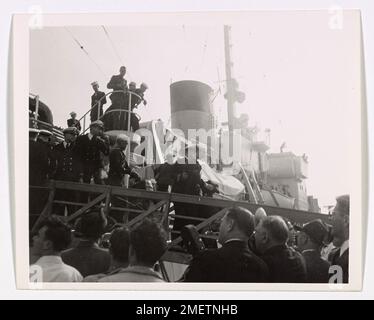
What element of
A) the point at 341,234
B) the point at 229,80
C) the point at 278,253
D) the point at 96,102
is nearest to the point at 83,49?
the point at 96,102

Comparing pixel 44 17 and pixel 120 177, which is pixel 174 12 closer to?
pixel 44 17

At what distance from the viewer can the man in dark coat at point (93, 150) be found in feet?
5.67

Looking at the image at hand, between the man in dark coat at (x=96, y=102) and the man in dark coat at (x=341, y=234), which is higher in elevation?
the man in dark coat at (x=96, y=102)

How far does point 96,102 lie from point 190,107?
331 millimetres

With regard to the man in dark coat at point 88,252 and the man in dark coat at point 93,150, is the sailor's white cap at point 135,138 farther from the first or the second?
the man in dark coat at point 88,252

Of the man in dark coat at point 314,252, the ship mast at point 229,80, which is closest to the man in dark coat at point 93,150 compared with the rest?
the ship mast at point 229,80

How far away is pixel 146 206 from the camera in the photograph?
1.73 m

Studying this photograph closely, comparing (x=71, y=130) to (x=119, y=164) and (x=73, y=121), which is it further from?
(x=119, y=164)

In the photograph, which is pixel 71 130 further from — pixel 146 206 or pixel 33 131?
pixel 146 206

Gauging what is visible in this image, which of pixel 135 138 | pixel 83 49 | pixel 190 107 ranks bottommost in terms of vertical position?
pixel 135 138

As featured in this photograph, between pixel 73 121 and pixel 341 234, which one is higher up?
pixel 73 121

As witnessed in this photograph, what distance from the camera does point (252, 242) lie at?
1684mm

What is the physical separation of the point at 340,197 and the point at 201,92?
607 mm

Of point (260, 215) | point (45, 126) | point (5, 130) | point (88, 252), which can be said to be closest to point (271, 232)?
point (260, 215)
